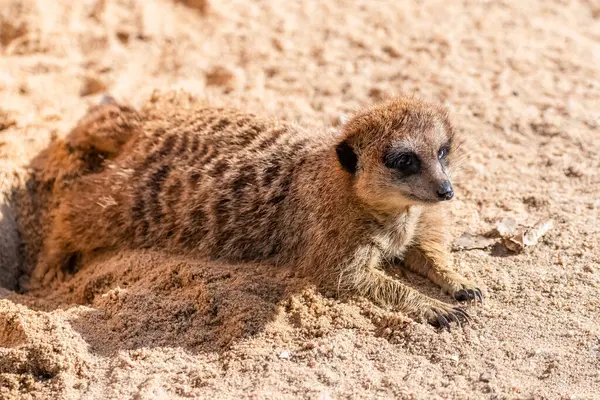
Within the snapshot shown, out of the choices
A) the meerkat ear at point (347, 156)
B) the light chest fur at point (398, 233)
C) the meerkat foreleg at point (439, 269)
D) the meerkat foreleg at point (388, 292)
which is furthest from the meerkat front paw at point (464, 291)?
the meerkat ear at point (347, 156)

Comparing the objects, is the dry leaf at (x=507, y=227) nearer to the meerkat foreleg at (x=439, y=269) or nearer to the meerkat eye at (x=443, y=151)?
the meerkat foreleg at (x=439, y=269)

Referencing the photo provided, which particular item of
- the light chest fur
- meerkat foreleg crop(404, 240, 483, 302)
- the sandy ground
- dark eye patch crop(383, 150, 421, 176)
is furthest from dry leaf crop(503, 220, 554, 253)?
dark eye patch crop(383, 150, 421, 176)

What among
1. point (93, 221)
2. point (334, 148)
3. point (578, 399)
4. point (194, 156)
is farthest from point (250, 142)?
point (578, 399)

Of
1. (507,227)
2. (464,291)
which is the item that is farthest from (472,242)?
(464,291)

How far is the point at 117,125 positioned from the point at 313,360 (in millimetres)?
1699

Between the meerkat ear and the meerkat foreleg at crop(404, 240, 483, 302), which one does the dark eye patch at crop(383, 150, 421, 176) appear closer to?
the meerkat ear

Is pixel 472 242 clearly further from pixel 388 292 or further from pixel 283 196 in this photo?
pixel 283 196

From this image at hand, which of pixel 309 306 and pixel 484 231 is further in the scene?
pixel 484 231

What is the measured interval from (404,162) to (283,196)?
2.03 feet

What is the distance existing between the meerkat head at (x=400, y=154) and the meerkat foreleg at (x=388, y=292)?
0.22 meters

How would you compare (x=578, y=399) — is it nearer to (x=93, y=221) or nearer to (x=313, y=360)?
(x=313, y=360)

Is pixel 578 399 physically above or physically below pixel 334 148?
below

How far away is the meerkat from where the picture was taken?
2715mm

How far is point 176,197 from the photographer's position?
3275mm
